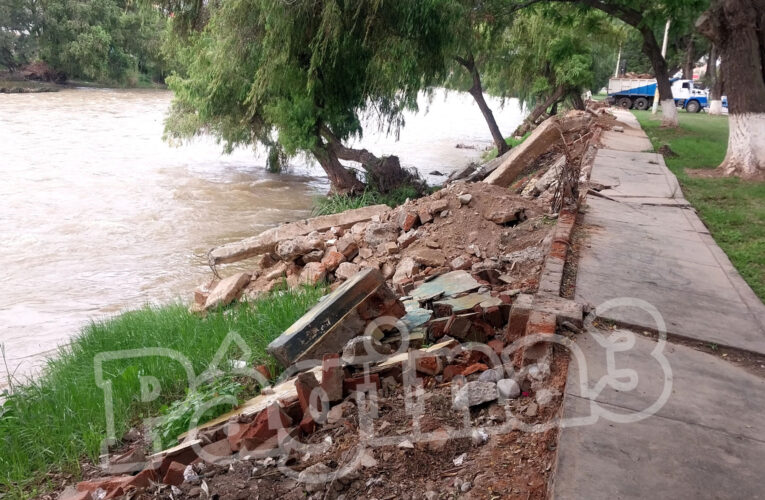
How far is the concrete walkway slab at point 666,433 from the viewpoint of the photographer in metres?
2.36

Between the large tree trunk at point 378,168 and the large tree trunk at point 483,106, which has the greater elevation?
the large tree trunk at point 483,106

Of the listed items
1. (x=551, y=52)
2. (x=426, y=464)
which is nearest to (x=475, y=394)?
(x=426, y=464)

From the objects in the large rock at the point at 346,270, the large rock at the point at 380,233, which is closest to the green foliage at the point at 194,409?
the large rock at the point at 346,270

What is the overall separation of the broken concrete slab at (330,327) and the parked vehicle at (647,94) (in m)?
35.9

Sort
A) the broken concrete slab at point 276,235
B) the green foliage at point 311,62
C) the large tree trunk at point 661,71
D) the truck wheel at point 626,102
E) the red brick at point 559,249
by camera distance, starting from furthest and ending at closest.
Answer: the truck wheel at point 626,102 < the large tree trunk at point 661,71 < the green foliage at point 311,62 < the broken concrete slab at point 276,235 < the red brick at point 559,249

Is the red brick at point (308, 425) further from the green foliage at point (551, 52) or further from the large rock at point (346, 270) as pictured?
the green foliage at point (551, 52)

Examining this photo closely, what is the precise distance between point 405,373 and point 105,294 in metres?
7.39

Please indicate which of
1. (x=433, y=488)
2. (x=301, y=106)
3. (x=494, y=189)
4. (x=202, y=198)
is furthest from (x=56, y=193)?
(x=433, y=488)

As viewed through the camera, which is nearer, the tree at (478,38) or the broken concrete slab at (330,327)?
the broken concrete slab at (330,327)

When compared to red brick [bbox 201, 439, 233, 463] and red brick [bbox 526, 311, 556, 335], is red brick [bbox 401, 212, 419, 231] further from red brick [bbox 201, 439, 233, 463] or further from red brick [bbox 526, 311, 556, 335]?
red brick [bbox 201, 439, 233, 463]

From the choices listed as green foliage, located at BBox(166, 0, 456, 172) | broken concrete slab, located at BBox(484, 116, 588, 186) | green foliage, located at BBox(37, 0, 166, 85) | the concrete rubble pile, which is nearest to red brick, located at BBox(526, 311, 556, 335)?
the concrete rubble pile

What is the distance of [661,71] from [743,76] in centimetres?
792

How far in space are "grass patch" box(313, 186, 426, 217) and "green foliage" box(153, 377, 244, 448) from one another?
10.2 m

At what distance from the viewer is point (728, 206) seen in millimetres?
8336
